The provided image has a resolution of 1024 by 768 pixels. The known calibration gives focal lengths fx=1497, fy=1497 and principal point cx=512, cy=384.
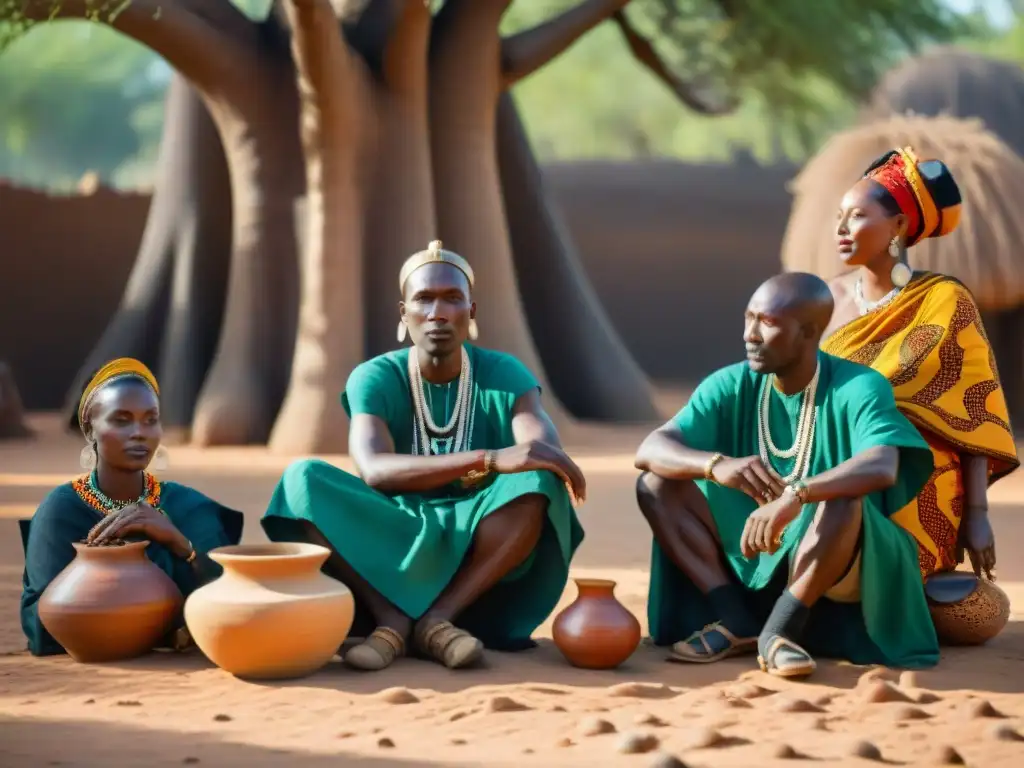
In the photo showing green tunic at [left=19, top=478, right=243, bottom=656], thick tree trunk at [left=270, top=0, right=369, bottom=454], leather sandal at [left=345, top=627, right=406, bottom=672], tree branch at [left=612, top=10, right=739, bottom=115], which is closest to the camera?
leather sandal at [left=345, top=627, right=406, bottom=672]

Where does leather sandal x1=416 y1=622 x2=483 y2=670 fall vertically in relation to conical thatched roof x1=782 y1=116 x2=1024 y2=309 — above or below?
below

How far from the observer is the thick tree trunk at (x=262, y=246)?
37.6ft

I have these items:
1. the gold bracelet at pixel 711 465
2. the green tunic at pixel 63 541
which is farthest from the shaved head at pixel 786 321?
the green tunic at pixel 63 541

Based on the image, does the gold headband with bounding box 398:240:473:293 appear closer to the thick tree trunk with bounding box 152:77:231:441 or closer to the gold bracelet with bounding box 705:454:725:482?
the gold bracelet with bounding box 705:454:725:482

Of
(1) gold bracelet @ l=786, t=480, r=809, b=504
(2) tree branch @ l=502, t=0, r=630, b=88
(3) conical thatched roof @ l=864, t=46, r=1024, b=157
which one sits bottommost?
(1) gold bracelet @ l=786, t=480, r=809, b=504

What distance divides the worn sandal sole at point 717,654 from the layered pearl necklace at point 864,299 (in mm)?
1230

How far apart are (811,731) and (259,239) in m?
8.57

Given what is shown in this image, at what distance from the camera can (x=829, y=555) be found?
4.28m

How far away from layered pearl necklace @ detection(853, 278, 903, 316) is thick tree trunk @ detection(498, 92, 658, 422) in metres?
8.32

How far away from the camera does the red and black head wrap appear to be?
5.07 metres

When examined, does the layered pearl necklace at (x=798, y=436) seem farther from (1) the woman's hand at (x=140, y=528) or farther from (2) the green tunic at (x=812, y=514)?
(1) the woman's hand at (x=140, y=528)

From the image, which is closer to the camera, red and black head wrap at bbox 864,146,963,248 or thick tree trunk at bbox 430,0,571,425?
red and black head wrap at bbox 864,146,963,248

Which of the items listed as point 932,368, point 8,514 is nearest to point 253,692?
point 932,368

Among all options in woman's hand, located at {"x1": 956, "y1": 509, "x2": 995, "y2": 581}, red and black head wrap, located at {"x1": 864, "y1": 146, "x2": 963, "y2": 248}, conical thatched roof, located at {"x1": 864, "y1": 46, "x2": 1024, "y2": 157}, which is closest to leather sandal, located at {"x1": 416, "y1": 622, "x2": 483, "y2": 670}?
woman's hand, located at {"x1": 956, "y1": 509, "x2": 995, "y2": 581}
